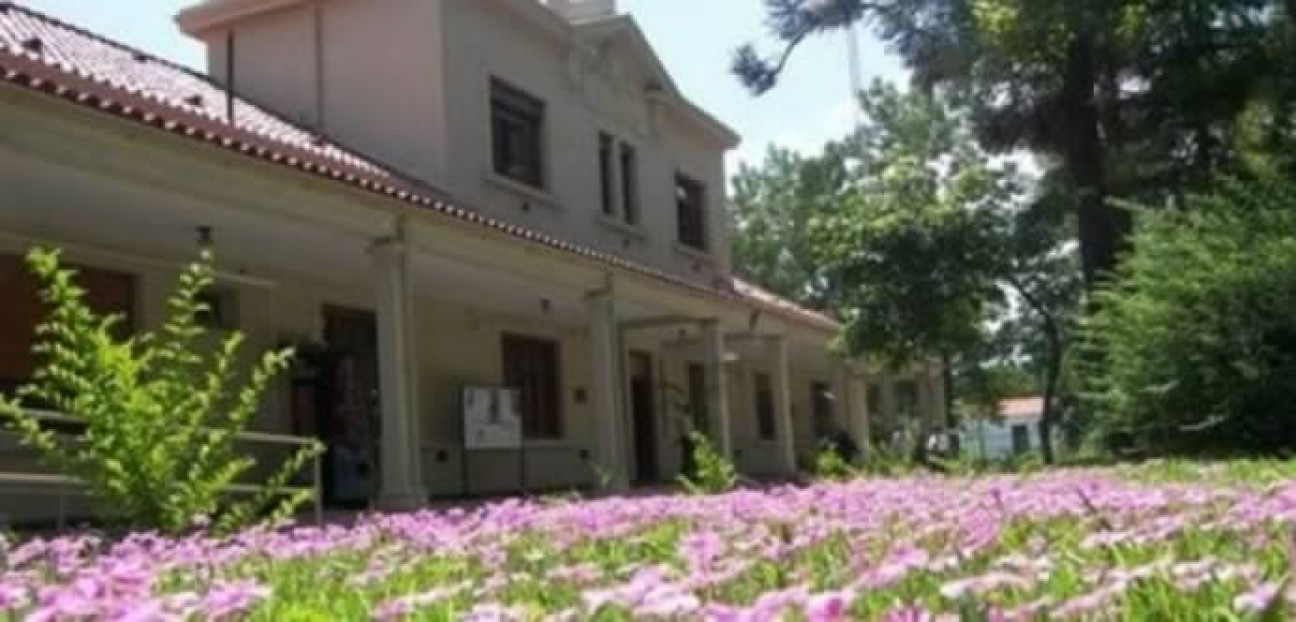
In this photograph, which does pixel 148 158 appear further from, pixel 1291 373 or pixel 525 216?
pixel 1291 373

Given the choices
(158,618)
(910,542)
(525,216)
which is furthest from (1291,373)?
(158,618)

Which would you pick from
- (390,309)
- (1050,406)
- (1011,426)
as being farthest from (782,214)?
(390,309)

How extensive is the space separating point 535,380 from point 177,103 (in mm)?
7384

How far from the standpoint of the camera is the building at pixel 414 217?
1120 cm

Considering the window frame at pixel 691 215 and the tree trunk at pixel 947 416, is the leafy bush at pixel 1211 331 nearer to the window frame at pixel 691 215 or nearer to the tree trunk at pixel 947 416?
the tree trunk at pixel 947 416

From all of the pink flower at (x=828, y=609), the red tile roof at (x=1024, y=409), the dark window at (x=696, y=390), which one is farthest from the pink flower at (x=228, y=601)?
the red tile roof at (x=1024, y=409)

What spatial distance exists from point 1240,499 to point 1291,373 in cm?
1293

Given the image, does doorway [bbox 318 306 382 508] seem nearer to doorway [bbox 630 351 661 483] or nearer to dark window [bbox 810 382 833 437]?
doorway [bbox 630 351 661 483]

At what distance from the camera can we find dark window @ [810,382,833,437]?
107 feet

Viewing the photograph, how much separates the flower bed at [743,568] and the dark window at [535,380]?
560 inches

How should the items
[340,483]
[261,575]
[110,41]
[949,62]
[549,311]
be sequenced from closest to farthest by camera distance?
[261,575]
[340,483]
[110,41]
[549,311]
[949,62]

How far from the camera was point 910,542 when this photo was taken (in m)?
3.11

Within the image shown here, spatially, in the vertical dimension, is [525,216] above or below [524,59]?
below

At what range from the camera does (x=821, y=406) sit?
3350cm
